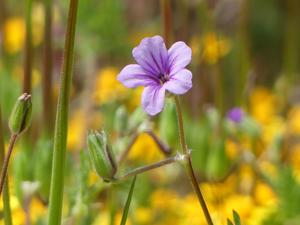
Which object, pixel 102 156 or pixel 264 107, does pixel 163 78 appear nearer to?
pixel 102 156

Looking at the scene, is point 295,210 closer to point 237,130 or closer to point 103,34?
point 237,130

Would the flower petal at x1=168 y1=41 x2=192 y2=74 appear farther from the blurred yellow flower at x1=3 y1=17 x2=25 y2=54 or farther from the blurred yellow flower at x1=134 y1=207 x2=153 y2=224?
the blurred yellow flower at x1=3 y1=17 x2=25 y2=54

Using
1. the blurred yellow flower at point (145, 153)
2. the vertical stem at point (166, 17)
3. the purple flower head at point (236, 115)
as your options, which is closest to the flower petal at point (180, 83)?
the vertical stem at point (166, 17)

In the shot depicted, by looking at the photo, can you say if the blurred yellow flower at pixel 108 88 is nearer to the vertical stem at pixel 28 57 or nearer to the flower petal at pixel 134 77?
the vertical stem at pixel 28 57

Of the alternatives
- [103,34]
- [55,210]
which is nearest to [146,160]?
[103,34]

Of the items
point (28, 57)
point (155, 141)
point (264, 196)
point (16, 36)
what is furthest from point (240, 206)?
point (16, 36)

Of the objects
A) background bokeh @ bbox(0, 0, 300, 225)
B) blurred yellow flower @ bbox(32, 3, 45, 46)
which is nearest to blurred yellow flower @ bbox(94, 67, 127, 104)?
background bokeh @ bbox(0, 0, 300, 225)

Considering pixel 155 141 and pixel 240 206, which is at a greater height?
pixel 155 141
